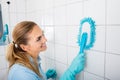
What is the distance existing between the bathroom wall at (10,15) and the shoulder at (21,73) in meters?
0.93

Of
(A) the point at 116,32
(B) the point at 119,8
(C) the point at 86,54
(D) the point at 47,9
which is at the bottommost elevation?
(C) the point at 86,54

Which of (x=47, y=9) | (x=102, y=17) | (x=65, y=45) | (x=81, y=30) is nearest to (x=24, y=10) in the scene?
(x=47, y=9)

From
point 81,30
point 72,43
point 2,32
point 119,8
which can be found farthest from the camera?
point 2,32

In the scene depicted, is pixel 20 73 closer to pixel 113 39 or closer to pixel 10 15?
pixel 113 39

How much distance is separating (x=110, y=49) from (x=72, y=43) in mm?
365

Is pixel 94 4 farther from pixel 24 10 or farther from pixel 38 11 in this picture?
pixel 24 10

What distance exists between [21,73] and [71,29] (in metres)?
0.53

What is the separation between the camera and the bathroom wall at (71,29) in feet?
3.00

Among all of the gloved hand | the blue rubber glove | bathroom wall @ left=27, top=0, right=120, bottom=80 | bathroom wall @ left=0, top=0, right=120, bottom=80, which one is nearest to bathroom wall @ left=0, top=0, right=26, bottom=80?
bathroom wall @ left=0, top=0, right=120, bottom=80

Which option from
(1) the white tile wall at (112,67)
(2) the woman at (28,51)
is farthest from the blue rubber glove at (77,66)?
(1) the white tile wall at (112,67)

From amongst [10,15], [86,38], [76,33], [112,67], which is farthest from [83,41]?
[10,15]

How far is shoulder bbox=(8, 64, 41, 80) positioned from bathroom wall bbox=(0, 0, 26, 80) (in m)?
0.93

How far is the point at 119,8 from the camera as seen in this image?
85 centimetres

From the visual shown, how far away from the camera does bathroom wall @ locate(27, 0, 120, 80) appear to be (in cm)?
91
